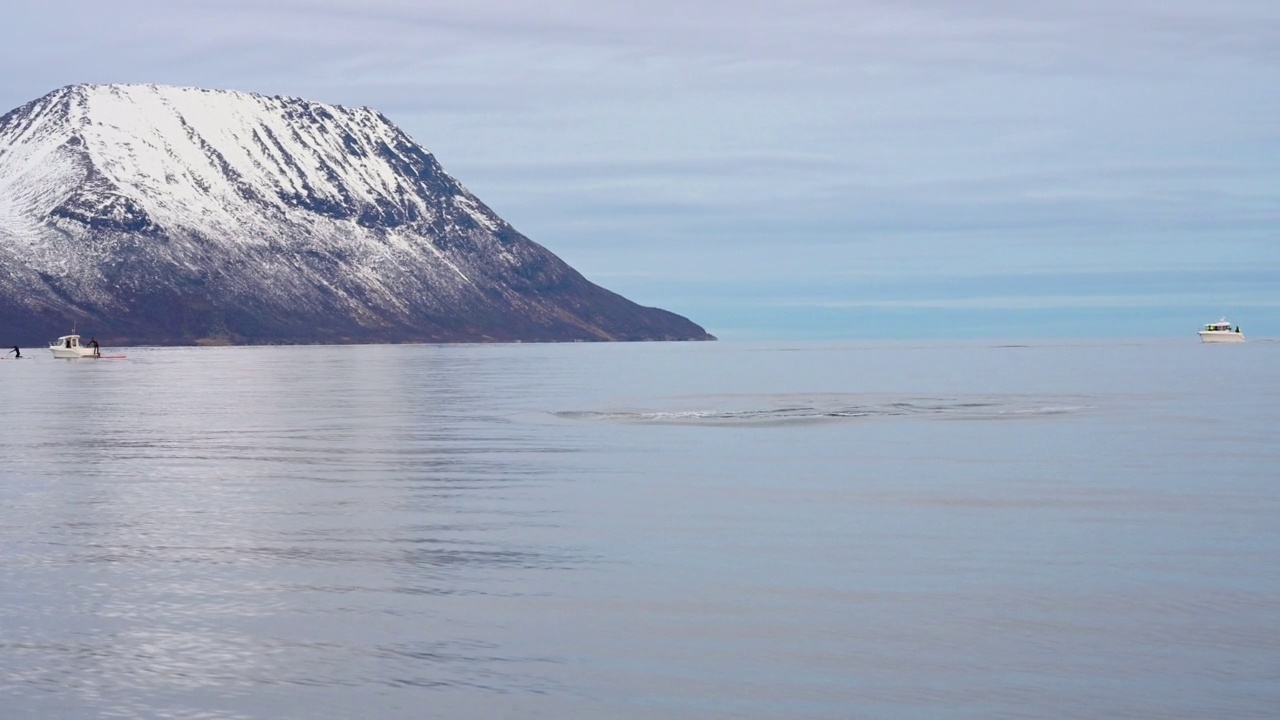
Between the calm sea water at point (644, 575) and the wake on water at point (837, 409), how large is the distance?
954 cm

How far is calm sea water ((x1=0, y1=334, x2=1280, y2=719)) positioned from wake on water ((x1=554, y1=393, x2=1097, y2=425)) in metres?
9.54

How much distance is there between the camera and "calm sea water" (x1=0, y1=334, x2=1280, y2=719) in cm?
1845

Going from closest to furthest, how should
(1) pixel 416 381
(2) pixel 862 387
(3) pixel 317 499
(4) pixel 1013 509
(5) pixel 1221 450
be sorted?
1. (4) pixel 1013 509
2. (3) pixel 317 499
3. (5) pixel 1221 450
4. (2) pixel 862 387
5. (1) pixel 416 381

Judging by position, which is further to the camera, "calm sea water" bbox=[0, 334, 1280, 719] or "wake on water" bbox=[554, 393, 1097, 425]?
"wake on water" bbox=[554, 393, 1097, 425]

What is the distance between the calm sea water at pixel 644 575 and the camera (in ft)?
60.5

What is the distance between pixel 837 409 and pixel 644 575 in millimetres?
46957

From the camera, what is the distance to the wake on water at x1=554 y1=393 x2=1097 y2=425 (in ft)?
214

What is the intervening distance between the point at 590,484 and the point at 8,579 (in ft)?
54.9

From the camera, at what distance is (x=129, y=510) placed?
113ft

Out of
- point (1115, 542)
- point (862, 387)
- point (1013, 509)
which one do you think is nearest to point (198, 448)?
point (1013, 509)

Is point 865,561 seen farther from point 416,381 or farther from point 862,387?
point 416,381

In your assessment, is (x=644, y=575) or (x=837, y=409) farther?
(x=837, y=409)

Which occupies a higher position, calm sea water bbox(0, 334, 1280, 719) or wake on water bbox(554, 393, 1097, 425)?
wake on water bbox(554, 393, 1097, 425)

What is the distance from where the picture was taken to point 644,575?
25875 mm
